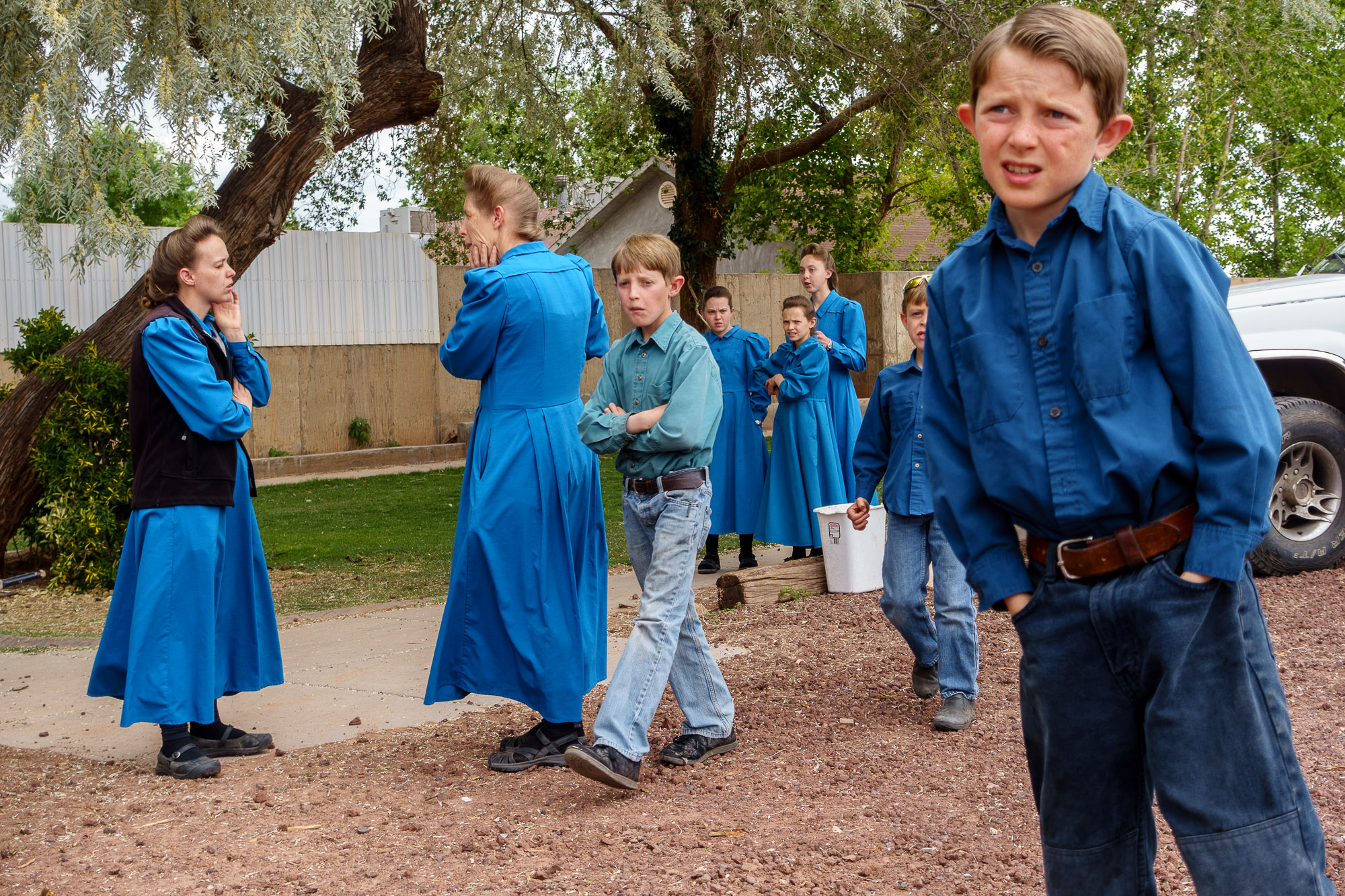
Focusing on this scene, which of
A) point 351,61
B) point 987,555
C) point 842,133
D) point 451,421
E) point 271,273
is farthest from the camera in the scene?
point 842,133

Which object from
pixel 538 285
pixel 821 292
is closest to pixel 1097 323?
pixel 538 285

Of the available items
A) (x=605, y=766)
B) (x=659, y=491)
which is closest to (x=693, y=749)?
(x=605, y=766)

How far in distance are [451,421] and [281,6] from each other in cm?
1223

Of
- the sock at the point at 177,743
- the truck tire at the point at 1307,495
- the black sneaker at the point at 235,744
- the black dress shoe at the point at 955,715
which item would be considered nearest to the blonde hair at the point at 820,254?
the truck tire at the point at 1307,495

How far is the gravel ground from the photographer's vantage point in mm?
3420

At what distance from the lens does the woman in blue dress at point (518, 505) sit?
444cm

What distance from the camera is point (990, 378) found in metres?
2.33

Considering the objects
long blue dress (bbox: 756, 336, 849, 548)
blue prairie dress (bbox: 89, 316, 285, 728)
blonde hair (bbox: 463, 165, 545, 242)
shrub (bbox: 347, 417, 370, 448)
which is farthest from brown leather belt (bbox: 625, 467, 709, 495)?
shrub (bbox: 347, 417, 370, 448)

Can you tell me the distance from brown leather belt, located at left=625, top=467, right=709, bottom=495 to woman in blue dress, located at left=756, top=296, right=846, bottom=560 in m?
4.13

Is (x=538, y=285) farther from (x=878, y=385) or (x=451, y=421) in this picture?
(x=451, y=421)

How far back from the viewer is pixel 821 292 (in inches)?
347

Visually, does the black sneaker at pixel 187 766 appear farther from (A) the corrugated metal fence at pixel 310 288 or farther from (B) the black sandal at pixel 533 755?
(A) the corrugated metal fence at pixel 310 288

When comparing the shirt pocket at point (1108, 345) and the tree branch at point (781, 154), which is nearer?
the shirt pocket at point (1108, 345)

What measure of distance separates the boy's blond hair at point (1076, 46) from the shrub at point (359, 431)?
52.5 feet
